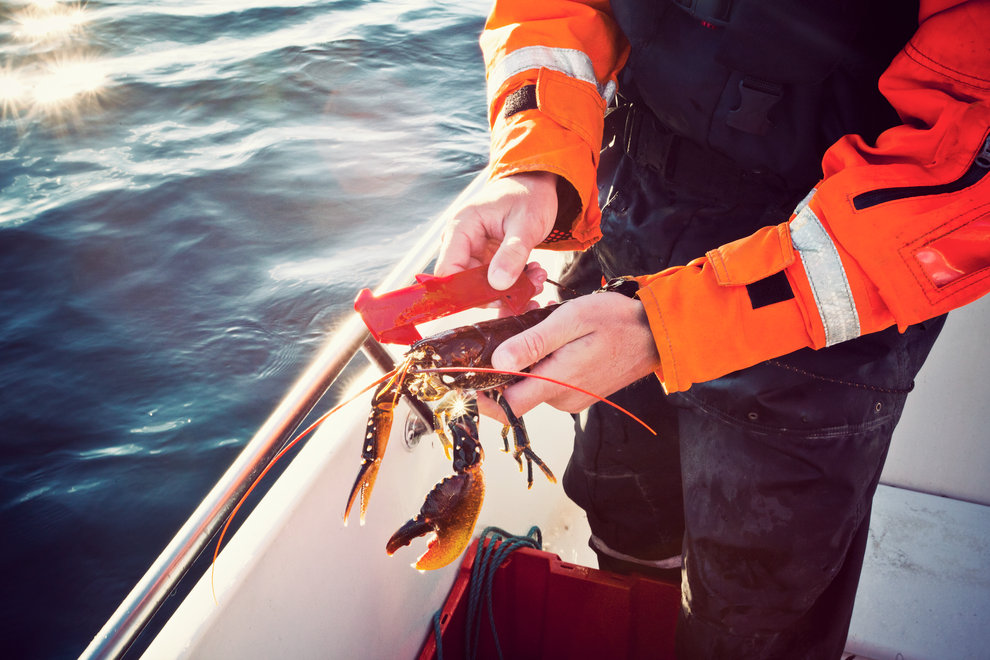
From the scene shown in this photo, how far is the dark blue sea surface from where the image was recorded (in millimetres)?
3002

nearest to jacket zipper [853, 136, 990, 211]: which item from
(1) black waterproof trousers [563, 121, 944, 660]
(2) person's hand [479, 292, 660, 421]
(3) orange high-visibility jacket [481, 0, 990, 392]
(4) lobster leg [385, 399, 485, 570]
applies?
(3) orange high-visibility jacket [481, 0, 990, 392]

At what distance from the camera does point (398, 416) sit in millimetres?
1797

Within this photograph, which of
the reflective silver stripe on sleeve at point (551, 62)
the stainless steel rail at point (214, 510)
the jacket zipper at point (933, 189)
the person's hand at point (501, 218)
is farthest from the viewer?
the reflective silver stripe on sleeve at point (551, 62)

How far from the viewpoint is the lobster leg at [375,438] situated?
3.72ft

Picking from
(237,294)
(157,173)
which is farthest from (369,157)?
(237,294)

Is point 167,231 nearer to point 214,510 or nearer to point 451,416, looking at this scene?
point 214,510

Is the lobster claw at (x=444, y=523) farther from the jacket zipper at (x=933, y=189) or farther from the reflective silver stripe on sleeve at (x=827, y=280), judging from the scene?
the jacket zipper at (x=933, y=189)

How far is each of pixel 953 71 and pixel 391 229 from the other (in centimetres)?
414

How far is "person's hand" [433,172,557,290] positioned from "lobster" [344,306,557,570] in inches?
8.0

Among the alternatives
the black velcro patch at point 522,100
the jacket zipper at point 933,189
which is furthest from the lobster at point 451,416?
the jacket zipper at point 933,189

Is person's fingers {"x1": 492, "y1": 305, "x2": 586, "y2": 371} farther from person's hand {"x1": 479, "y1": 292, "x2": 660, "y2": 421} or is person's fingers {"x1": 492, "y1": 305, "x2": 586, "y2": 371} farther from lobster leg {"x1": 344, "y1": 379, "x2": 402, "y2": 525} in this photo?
lobster leg {"x1": 344, "y1": 379, "x2": 402, "y2": 525}

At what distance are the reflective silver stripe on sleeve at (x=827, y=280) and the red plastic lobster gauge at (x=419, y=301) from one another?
58 centimetres

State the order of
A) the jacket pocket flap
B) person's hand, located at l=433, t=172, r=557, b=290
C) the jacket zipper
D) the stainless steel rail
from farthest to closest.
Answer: person's hand, located at l=433, t=172, r=557, b=290 → the stainless steel rail → the jacket pocket flap → the jacket zipper

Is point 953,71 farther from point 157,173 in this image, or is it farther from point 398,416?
point 157,173
